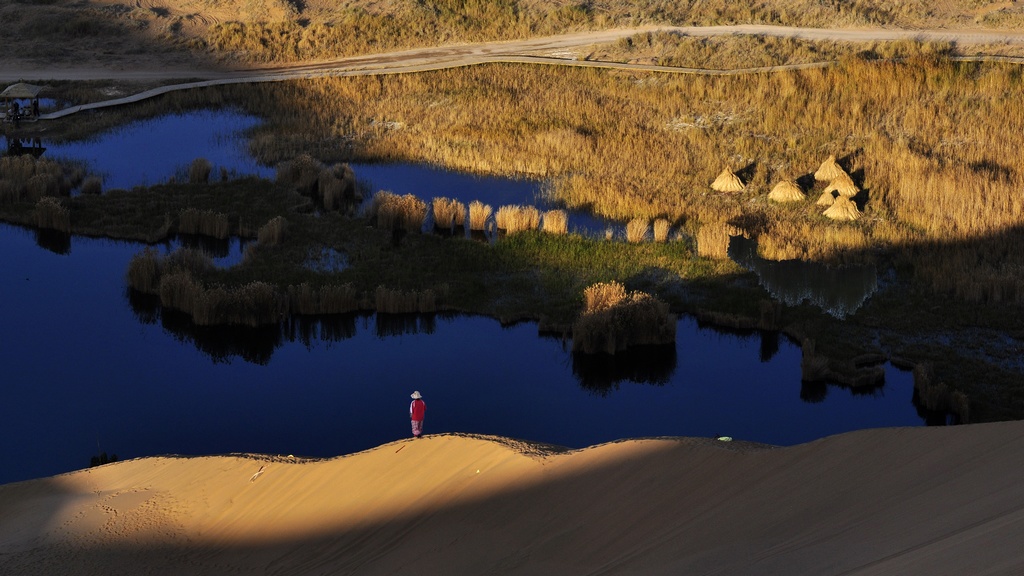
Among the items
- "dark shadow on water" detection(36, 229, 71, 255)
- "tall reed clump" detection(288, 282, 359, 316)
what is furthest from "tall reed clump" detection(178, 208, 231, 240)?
"tall reed clump" detection(288, 282, 359, 316)

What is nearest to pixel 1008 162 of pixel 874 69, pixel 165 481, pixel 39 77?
pixel 874 69

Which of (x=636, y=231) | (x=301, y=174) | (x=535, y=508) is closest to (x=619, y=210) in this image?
(x=636, y=231)

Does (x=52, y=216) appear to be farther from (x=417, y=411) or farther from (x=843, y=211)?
(x=843, y=211)

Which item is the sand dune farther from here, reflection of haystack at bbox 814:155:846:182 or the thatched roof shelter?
the thatched roof shelter

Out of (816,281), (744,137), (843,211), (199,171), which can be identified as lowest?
(816,281)

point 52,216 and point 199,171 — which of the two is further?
point 199,171

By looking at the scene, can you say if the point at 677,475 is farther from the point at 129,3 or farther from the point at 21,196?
the point at 129,3

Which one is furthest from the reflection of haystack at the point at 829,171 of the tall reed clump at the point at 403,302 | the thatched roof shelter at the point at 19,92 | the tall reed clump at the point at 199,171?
the thatched roof shelter at the point at 19,92
